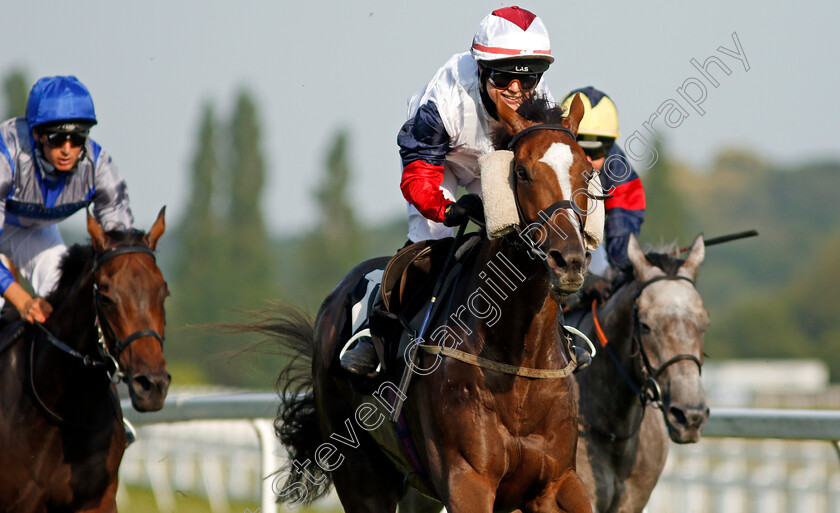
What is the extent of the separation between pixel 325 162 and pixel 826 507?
52.1 m

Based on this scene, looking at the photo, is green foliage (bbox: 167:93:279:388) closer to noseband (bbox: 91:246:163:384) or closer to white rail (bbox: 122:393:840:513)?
white rail (bbox: 122:393:840:513)

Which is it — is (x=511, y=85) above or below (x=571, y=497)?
above

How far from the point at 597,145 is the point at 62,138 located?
3.10 m

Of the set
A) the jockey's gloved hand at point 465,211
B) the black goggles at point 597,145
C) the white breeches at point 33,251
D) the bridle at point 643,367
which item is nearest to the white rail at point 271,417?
the bridle at point 643,367

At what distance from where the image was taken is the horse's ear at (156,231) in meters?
5.12

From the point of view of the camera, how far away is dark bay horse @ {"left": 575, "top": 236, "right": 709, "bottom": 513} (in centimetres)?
525

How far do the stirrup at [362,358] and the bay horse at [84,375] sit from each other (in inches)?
33.1

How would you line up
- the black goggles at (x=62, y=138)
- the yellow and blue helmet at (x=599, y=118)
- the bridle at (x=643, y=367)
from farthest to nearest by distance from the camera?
the yellow and blue helmet at (x=599, y=118)
the black goggles at (x=62, y=138)
the bridle at (x=643, y=367)

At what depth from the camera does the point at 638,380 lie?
5523 millimetres

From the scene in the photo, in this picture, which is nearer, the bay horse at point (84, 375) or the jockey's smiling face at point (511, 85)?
the jockey's smiling face at point (511, 85)

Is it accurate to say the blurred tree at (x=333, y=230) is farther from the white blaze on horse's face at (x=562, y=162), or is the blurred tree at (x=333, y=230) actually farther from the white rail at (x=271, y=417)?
the white blaze on horse's face at (x=562, y=162)

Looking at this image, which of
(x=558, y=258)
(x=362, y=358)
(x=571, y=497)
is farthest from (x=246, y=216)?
(x=558, y=258)

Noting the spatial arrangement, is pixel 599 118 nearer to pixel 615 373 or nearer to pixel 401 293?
pixel 615 373

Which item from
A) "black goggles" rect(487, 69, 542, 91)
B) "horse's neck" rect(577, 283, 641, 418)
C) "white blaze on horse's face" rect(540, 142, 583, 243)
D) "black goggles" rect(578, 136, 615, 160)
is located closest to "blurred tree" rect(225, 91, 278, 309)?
"black goggles" rect(578, 136, 615, 160)
